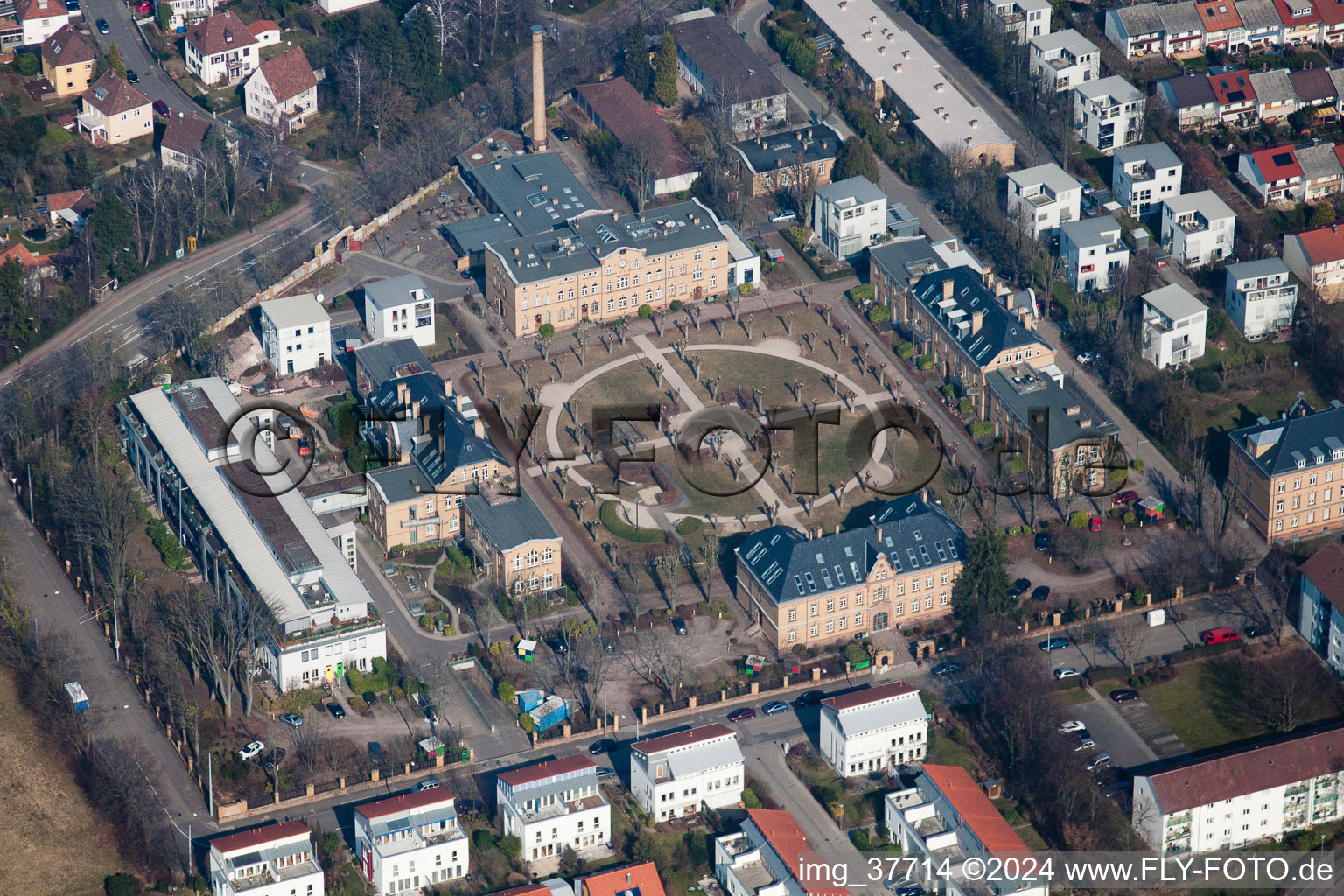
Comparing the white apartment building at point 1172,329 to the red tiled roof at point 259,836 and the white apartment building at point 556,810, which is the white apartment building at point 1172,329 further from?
the red tiled roof at point 259,836

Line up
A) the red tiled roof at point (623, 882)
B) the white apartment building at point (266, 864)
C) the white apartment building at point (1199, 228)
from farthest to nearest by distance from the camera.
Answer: the white apartment building at point (1199, 228)
the red tiled roof at point (623, 882)
the white apartment building at point (266, 864)

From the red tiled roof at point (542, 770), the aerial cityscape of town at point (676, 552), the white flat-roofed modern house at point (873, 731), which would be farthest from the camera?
the white flat-roofed modern house at point (873, 731)

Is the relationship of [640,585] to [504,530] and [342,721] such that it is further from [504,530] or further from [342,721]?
[342,721]

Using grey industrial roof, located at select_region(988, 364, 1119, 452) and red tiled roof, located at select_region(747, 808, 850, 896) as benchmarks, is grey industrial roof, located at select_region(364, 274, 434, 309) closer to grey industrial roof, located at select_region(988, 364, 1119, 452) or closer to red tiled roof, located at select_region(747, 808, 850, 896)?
grey industrial roof, located at select_region(988, 364, 1119, 452)

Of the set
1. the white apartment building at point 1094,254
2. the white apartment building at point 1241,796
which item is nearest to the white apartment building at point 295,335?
the white apartment building at point 1094,254

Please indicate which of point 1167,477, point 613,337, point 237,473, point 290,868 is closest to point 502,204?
point 613,337

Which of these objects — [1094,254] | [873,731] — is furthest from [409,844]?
[1094,254]
